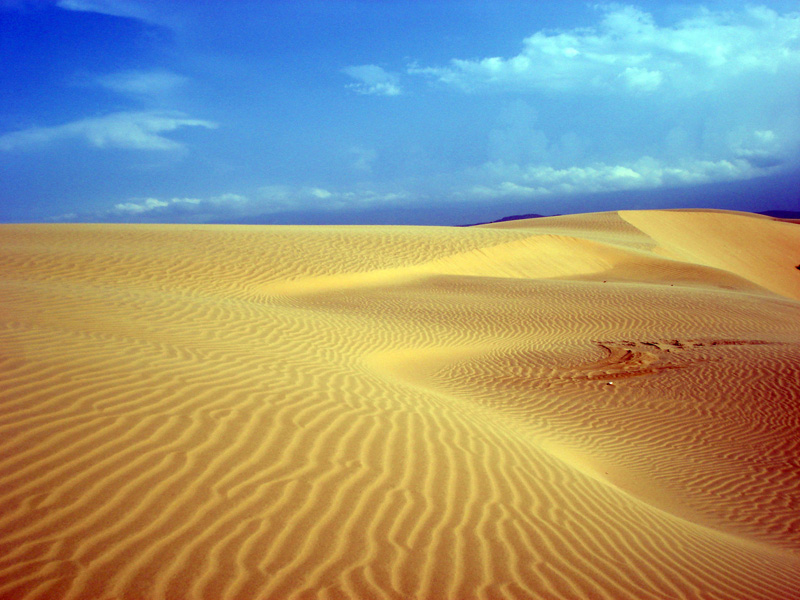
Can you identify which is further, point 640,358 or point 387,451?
point 640,358

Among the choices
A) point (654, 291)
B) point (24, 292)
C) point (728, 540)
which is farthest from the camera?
point (654, 291)

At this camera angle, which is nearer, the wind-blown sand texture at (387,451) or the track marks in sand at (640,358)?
the wind-blown sand texture at (387,451)

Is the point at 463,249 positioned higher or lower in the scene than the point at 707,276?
higher

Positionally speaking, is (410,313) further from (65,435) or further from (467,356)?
(65,435)

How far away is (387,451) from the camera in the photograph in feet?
13.9

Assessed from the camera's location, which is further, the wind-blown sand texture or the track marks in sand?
the track marks in sand

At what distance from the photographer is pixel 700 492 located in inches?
215

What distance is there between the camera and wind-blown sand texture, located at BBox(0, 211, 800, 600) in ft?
9.04

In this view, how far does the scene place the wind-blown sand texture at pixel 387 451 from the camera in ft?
9.04

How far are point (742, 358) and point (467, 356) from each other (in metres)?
5.20

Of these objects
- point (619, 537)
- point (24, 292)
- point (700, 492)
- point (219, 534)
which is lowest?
point (700, 492)

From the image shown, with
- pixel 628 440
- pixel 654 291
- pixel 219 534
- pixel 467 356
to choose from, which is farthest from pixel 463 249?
pixel 219 534

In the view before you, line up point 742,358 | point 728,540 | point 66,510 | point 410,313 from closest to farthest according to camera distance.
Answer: point 66,510, point 728,540, point 742,358, point 410,313

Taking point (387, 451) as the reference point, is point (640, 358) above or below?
below
